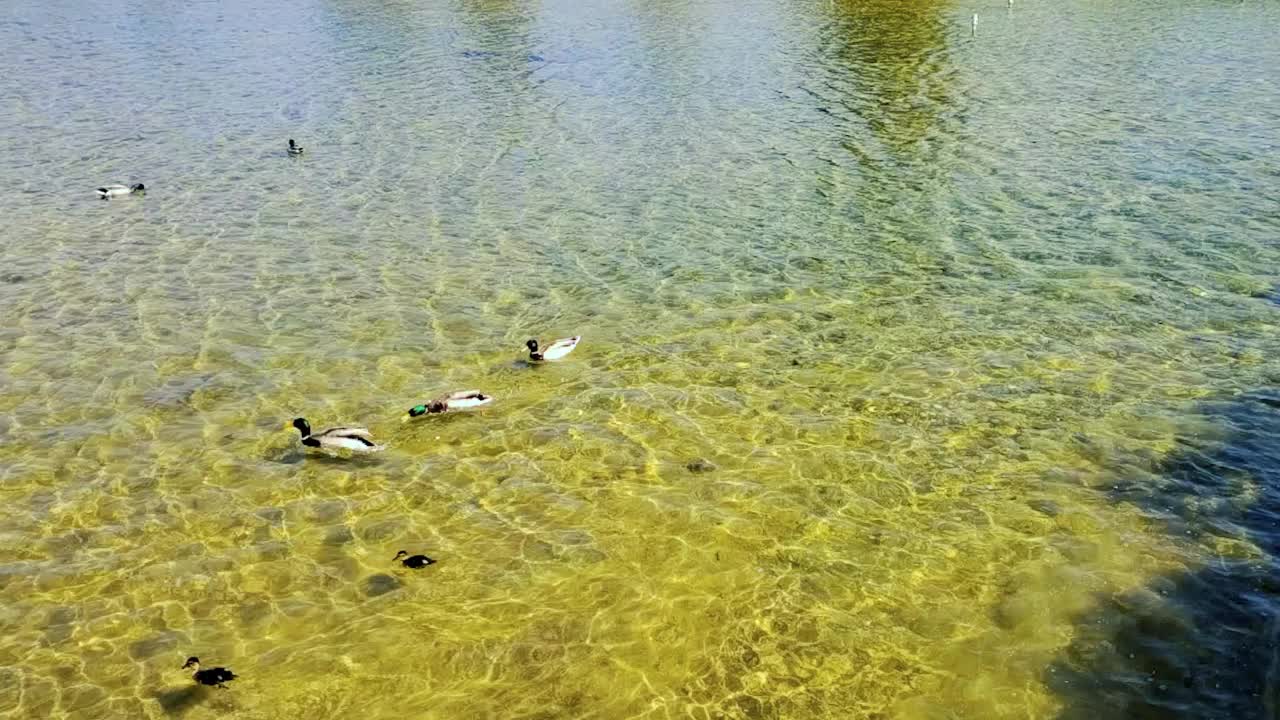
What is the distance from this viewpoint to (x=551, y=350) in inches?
568

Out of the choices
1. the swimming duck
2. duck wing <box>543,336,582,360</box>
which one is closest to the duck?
the swimming duck

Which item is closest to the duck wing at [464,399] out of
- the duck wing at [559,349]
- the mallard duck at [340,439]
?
the mallard duck at [340,439]

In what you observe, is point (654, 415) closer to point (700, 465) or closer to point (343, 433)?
point (700, 465)

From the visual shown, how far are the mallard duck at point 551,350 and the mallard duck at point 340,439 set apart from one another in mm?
2922

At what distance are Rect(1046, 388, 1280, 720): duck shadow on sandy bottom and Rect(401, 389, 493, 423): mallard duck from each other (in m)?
7.47

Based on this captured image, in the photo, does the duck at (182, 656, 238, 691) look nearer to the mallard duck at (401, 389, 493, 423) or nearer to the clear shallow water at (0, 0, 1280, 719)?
the clear shallow water at (0, 0, 1280, 719)

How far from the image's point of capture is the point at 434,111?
3005cm

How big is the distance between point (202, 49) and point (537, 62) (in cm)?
1372

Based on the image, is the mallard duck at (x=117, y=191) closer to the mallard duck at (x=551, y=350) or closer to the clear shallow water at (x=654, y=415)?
the clear shallow water at (x=654, y=415)

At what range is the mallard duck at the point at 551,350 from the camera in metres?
14.4

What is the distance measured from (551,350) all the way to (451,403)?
2.02 metres

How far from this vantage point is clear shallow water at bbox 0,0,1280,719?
891 centimetres

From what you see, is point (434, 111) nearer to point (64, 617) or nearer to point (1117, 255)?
point (1117, 255)

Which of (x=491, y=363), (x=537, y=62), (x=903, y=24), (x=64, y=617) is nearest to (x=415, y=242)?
(x=491, y=363)
